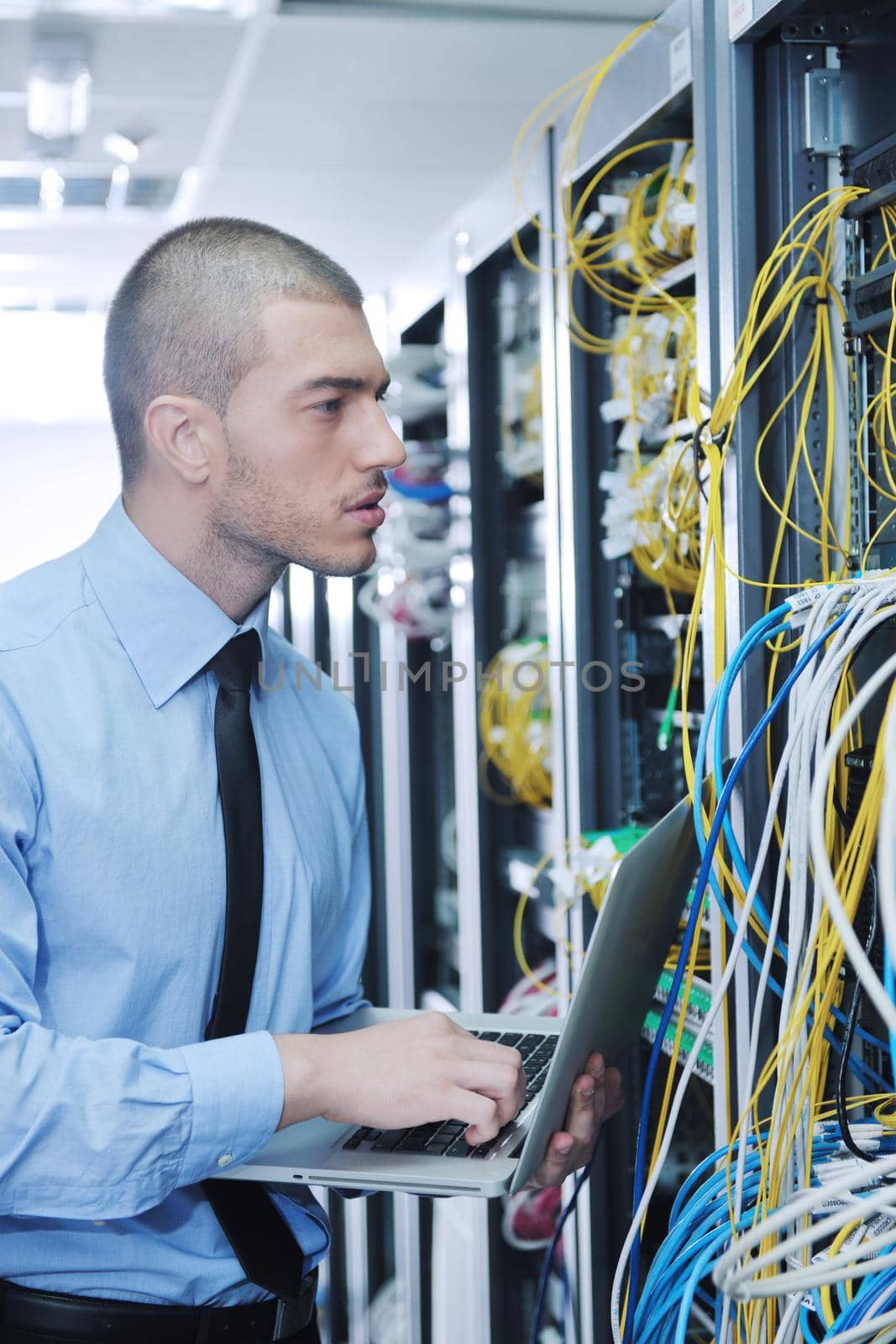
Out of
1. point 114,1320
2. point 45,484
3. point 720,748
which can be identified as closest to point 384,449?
point 720,748

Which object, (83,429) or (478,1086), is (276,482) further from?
(83,429)

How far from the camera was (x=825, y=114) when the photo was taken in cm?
119

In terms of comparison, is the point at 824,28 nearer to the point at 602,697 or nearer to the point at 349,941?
the point at 602,697

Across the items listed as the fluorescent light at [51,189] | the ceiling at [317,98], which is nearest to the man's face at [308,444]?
the ceiling at [317,98]

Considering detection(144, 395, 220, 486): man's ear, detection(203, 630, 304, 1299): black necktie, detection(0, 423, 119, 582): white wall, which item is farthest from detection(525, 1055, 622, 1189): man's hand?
detection(0, 423, 119, 582): white wall

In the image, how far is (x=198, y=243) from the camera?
1192mm

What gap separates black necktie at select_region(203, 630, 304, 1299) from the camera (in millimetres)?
1095

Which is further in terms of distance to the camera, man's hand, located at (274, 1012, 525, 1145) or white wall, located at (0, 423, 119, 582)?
white wall, located at (0, 423, 119, 582)

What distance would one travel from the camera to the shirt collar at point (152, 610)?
115 centimetres

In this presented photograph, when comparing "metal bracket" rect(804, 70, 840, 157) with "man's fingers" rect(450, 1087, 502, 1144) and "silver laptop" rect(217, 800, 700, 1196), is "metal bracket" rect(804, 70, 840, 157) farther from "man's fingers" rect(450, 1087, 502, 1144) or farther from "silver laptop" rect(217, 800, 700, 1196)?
"man's fingers" rect(450, 1087, 502, 1144)

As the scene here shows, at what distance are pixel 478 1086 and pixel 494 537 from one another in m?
1.41

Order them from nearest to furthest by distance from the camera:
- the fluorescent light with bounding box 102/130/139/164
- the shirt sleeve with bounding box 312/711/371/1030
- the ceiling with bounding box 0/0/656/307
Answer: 1. the shirt sleeve with bounding box 312/711/371/1030
2. the ceiling with bounding box 0/0/656/307
3. the fluorescent light with bounding box 102/130/139/164

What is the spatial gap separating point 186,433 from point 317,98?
94cm

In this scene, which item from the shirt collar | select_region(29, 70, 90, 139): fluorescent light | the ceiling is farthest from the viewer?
select_region(29, 70, 90, 139): fluorescent light
